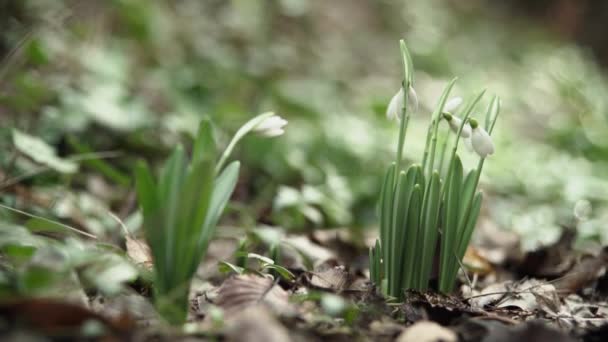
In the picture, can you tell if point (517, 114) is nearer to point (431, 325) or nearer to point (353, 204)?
point (353, 204)

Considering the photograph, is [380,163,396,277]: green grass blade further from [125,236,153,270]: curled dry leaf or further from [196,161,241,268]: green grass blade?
[125,236,153,270]: curled dry leaf

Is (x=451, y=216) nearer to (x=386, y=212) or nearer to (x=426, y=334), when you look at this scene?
(x=386, y=212)

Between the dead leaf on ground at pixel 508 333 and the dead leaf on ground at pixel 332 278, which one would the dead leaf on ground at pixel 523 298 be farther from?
the dead leaf on ground at pixel 332 278

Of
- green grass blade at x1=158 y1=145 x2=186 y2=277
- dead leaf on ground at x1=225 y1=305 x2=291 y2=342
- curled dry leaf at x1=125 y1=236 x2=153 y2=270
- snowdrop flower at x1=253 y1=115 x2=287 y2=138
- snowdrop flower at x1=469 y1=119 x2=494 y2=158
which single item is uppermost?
snowdrop flower at x1=469 y1=119 x2=494 y2=158

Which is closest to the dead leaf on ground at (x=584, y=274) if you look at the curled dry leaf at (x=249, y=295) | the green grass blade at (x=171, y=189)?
the curled dry leaf at (x=249, y=295)

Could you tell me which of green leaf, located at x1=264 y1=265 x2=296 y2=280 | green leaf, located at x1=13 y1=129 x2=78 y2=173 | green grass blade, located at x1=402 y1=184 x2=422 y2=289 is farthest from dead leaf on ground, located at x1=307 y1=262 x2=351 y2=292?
green leaf, located at x1=13 y1=129 x2=78 y2=173
